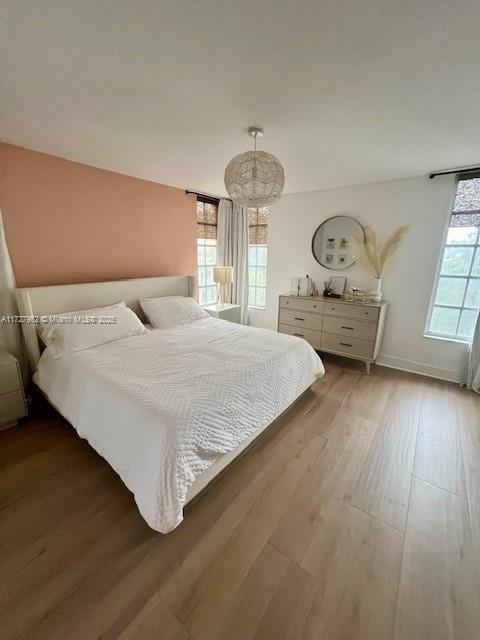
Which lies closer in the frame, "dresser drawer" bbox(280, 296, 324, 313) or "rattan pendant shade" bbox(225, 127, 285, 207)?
"rattan pendant shade" bbox(225, 127, 285, 207)

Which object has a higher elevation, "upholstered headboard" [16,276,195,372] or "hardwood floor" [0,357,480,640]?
"upholstered headboard" [16,276,195,372]

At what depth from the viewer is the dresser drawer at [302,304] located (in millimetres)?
3320

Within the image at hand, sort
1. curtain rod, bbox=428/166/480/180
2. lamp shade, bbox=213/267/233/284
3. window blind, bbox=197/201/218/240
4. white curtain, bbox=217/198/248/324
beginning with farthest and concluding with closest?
white curtain, bbox=217/198/248/324 → window blind, bbox=197/201/218/240 → lamp shade, bbox=213/267/233/284 → curtain rod, bbox=428/166/480/180

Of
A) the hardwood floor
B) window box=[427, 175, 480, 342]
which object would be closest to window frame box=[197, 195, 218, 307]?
the hardwood floor

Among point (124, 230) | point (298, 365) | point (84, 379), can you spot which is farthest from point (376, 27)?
point (124, 230)

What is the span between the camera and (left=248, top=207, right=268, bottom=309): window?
4.16 metres

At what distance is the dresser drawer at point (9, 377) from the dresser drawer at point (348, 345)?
308cm

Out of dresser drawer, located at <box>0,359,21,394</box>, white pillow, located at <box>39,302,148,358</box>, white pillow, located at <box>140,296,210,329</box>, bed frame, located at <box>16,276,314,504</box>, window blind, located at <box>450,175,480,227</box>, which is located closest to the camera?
bed frame, located at <box>16,276,314,504</box>

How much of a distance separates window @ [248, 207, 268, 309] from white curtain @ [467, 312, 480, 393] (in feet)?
8.78

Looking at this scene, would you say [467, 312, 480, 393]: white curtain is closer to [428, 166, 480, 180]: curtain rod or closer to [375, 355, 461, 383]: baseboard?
[375, 355, 461, 383]: baseboard

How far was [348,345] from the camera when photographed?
3156 mm

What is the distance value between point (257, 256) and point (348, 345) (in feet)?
6.84

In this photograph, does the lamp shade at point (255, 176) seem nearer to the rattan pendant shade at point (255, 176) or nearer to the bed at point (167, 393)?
the rattan pendant shade at point (255, 176)

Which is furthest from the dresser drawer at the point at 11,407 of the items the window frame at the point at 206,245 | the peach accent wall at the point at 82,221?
the window frame at the point at 206,245
